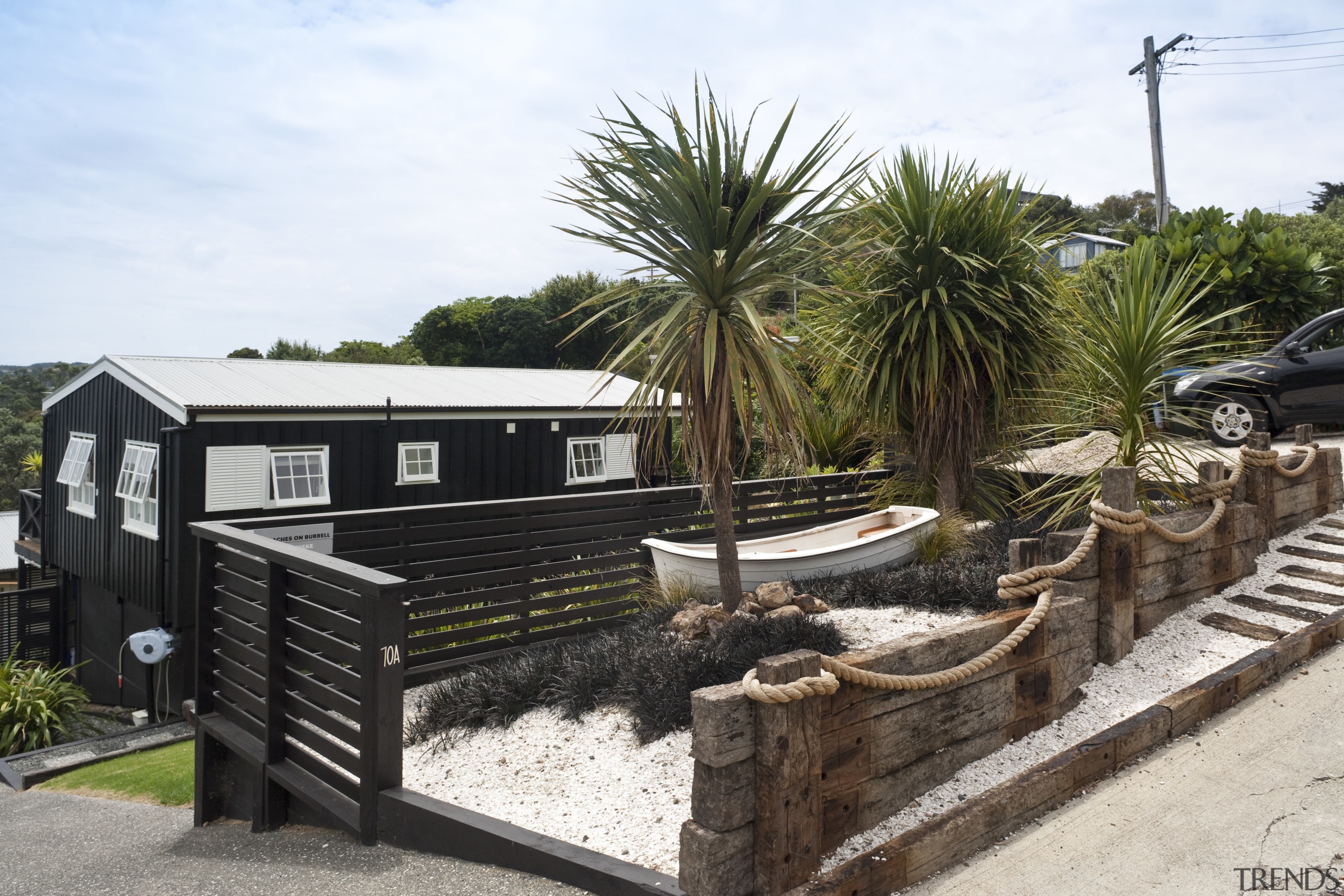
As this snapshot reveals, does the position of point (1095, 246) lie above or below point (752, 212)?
above

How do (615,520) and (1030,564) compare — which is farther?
(615,520)

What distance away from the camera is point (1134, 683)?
13.4ft

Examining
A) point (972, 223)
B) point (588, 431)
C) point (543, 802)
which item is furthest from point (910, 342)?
point (588, 431)

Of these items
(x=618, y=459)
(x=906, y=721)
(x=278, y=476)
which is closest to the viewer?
(x=906, y=721)

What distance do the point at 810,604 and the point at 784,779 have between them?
2782 mm

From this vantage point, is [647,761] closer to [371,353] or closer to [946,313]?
[946,313]

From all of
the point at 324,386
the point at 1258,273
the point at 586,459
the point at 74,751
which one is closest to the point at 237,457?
the point at 324,386

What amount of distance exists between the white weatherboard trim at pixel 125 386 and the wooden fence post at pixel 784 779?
979 cm

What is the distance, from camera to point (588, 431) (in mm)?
14195

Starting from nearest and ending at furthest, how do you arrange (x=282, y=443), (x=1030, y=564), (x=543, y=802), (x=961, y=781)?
1. (x=961, y=781)
2. (x=543, y=802)
3. (x=1030, y=564)
4. (x=282, y=443)

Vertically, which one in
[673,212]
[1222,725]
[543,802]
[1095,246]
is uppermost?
[1095,246]

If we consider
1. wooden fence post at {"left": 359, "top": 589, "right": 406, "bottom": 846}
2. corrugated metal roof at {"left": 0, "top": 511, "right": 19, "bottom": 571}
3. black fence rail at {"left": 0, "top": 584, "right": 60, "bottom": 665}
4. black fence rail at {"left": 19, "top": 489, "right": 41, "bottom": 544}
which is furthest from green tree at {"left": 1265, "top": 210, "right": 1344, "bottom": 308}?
corrugated metal roof at {"left": 0, "top": 511, "right": 19, "bottom": 571}

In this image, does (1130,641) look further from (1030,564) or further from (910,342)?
(910,342)

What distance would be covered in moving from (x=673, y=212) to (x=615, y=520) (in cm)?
265
